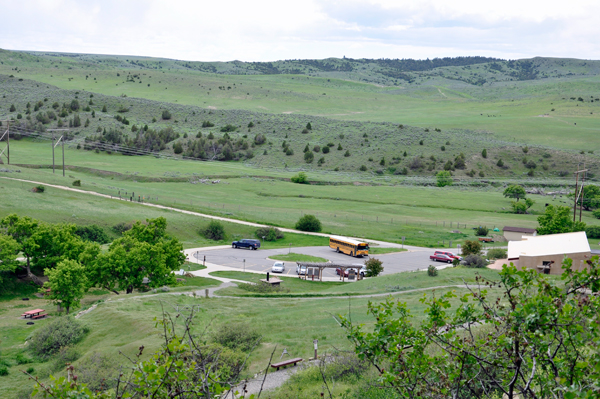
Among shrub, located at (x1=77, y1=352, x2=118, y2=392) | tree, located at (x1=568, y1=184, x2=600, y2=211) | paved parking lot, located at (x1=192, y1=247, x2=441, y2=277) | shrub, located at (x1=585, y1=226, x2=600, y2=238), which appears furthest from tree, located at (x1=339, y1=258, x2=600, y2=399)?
tree, located at (x1=568, y1=184, x2=600, y2=211)

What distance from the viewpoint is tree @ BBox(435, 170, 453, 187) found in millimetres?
94631

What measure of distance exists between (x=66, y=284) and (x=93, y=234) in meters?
17.9

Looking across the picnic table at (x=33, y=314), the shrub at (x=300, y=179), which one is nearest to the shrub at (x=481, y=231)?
the shrub at (x=300, y=179)

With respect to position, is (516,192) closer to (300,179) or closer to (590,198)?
(590,198)

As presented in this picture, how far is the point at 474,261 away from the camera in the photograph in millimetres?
42750

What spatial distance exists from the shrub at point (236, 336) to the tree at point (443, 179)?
254ft

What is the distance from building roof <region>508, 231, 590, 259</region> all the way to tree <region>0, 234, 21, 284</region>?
3654cm

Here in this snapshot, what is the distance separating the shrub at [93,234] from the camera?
160ft

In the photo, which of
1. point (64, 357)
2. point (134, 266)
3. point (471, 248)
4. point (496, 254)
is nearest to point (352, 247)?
point (471, 248)

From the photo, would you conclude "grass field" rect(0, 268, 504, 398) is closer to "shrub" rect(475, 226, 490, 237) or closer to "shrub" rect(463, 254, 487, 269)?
"shrub" rect(463, 254, 487, 269)

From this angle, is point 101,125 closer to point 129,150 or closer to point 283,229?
point 129,150

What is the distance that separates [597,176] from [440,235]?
62.1m

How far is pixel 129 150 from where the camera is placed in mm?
109750

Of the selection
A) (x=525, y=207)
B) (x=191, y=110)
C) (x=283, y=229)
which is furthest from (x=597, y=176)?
(x=191, y=110)
